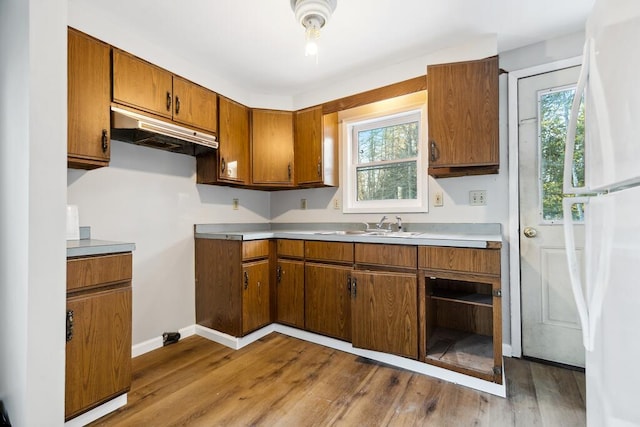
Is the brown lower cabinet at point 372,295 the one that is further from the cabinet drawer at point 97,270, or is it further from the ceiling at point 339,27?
the ceiling at point 339,27

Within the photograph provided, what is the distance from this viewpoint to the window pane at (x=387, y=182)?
2674 mm

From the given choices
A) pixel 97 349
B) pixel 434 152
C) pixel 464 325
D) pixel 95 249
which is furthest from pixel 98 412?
pixel 434 152

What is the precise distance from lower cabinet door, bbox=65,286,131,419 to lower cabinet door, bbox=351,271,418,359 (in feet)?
4.72

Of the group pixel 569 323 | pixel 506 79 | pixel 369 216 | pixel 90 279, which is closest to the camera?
pixel 90 279

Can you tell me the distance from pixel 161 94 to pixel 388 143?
1.97 metres

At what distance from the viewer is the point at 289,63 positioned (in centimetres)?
245

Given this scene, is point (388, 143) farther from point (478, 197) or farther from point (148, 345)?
point (148, 345)

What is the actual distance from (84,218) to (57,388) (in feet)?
3.57

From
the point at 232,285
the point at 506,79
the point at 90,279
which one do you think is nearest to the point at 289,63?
the point at 506,79

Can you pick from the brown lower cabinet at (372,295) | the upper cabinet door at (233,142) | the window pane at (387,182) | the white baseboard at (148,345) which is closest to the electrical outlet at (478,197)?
the window pane at (387,182)

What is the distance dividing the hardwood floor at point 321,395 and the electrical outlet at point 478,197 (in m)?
1.18

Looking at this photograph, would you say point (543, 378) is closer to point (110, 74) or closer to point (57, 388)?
point (57, 388)

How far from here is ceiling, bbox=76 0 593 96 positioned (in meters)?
1.77

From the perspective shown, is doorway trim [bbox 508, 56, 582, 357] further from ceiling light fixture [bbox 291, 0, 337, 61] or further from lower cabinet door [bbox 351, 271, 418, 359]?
ceiling light fixture [bbox 291, 0, 337, 61]
